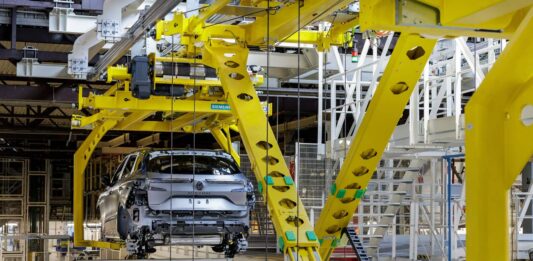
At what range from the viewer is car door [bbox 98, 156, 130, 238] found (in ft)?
36.9

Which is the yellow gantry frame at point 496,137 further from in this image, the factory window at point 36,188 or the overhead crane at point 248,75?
the factory window at point 36,188

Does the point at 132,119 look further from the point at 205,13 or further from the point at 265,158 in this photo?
the point at 265,158

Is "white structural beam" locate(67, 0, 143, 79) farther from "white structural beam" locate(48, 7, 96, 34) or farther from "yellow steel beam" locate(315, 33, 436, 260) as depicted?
"yellow steel beam" locate(315, 33, 436, 260)

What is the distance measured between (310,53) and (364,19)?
9.27 m

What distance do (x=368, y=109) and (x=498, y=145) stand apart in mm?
4272

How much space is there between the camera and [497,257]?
244cm

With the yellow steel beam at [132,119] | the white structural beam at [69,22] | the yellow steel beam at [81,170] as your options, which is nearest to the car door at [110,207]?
the yellow steel beam at [132,119]

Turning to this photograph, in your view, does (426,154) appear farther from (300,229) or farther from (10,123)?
(10,123)

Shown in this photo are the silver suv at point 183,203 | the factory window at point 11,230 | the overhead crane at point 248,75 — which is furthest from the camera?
the factory window at point 11,230

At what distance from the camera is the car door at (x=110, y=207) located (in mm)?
11243

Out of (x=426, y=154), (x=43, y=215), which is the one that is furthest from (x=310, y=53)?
(x=43, y=215)

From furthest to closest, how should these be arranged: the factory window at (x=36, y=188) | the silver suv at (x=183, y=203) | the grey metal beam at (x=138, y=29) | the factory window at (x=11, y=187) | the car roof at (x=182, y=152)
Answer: the factory window at (x=36, y=188)
the factory window at (x=11, y=187)
the car roof at (x=182, y=152)
the silver suv at (x=183, y=203)
the grey metal beam at (x=138, y=29)

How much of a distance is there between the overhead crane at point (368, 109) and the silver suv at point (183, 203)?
3.31 ft

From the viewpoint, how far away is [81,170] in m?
14.2
